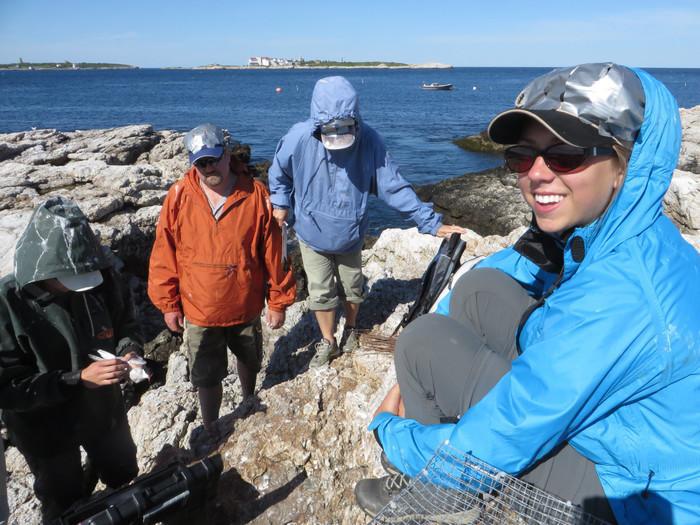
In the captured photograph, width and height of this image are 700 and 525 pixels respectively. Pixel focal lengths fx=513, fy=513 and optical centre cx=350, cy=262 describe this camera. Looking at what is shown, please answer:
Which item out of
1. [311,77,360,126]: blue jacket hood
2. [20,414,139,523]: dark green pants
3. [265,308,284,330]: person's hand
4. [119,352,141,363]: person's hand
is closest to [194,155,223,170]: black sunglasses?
[311,77,360,126]: blue jacket hood

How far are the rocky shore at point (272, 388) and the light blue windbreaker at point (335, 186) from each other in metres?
0.48

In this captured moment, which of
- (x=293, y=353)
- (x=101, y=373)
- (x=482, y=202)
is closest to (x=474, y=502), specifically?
(x=101, y=373)

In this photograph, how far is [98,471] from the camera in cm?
381

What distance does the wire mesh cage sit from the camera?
1.86m

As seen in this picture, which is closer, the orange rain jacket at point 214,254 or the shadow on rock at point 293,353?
the orange rain jacket at point 214,254

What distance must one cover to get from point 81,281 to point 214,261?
1297 millimetres

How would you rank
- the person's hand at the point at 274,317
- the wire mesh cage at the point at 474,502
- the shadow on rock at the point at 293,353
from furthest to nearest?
the shadow on rock at the point at 293,353 < the person's hand at the point at 274,317 < the wire mesh cage at the point at 474,502

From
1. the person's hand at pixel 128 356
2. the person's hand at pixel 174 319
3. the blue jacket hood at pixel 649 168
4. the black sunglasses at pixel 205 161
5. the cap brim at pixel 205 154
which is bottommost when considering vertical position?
the person's hand at pixel 174 319

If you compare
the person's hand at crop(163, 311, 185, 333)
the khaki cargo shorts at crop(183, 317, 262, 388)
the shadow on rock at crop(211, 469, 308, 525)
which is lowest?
the shadow on rock at crop(211, 469, 308, 525)

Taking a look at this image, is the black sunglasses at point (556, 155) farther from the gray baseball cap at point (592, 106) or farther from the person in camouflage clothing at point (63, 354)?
the person in camouflage clothing at point (63, 354)

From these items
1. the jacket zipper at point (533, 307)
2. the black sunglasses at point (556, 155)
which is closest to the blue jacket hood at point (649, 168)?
the black sunglasses at point (556, 155)

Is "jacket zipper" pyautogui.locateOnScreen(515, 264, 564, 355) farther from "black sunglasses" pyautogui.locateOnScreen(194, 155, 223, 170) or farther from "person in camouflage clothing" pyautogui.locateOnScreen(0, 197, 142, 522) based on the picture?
"black sunglasses" pyautogui.locateOnScreen(194, 155, 223, 170)

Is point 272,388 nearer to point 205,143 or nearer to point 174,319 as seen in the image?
point 174,319

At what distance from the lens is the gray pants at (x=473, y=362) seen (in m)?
1.99
